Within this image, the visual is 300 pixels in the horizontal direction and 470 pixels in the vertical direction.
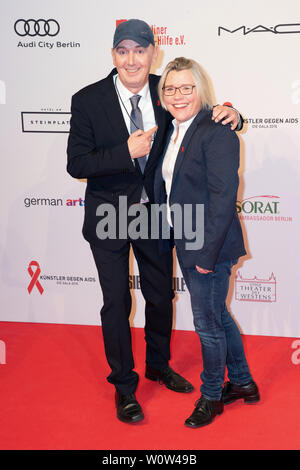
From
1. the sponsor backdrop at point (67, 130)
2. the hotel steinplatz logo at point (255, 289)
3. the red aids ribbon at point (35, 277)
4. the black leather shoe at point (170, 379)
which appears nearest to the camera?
the black leather shoe at point (170, 379)

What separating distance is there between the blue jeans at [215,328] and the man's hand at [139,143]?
491mm

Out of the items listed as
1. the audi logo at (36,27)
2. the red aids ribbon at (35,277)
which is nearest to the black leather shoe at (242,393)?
the red aids ribbon at (35,277)

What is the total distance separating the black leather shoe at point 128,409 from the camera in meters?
2.61

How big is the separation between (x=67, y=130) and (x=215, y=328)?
5.70ft

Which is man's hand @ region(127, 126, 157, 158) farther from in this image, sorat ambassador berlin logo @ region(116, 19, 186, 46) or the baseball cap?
sorat ambassador berlin logo @ region(116, 19, 186, 46)

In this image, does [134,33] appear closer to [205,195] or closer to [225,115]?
[225,115]

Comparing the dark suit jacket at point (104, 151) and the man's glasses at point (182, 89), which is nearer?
the man's glasses at point (182, 89)

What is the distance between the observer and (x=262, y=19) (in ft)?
10.4

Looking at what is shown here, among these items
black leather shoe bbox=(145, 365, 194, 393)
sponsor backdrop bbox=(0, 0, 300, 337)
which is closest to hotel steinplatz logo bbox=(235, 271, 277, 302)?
sponsor backdrop bbox=(0, 0, 300, 337)

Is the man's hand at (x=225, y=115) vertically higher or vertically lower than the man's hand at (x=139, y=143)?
higher

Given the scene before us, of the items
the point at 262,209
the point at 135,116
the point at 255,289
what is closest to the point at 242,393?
the point at 255,289

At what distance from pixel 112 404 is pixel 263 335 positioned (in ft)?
4.07

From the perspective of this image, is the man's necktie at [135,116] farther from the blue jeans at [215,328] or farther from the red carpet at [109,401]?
the red carpet at [109,401]
